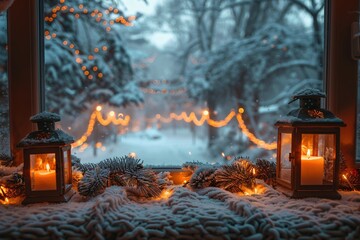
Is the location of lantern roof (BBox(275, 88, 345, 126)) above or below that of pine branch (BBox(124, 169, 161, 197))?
above

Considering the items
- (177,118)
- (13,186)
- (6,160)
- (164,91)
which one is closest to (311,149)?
(13,186)

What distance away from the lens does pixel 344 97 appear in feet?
3.20

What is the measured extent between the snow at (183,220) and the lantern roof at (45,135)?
17cm

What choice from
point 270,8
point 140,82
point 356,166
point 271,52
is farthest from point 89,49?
point 270,8

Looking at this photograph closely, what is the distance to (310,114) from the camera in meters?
0.80

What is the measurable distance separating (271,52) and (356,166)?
76.4 inches

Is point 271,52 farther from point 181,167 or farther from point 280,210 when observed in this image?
point 280,210

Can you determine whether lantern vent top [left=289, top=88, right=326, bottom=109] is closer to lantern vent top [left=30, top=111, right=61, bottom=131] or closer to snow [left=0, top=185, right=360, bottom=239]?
snow [left=0, top=185, right=360, bottom=239]

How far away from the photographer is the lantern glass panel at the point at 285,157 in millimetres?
843

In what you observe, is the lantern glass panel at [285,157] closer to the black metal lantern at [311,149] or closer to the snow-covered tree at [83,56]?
the black metal lantern at [311,149]

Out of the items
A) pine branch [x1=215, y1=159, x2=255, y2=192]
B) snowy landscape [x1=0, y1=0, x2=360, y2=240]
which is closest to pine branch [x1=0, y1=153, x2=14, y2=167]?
snowy landscape [x1=0, y1=0, x2=360, y2=240]

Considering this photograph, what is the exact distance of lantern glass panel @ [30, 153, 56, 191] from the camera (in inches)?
30.9

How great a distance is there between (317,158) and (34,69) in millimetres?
980

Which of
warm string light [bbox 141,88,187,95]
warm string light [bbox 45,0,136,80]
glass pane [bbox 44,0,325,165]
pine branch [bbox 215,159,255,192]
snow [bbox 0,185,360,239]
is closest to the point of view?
snow [bbox 0,185,360,239]
